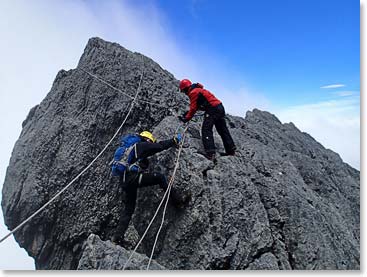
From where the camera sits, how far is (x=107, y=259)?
6.17 meters

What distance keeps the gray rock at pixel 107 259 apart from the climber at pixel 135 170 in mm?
1475

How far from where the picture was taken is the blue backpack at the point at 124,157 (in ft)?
24.9

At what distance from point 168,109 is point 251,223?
4047 mm

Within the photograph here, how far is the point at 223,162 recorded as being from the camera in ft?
27.3

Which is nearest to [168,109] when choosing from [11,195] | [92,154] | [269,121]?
[92,154]

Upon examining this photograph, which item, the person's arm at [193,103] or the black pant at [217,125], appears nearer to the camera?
the black pant at [217,125]

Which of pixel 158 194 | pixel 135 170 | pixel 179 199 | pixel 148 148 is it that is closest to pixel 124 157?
pixel 135 170

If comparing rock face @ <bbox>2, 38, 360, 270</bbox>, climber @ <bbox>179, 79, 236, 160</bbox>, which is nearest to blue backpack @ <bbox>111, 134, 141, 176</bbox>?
rock face @ <bbox>2, 38, 360, 270</bbox>

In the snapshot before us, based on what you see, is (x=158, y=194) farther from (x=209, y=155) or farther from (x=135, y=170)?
(x=209, y=155)

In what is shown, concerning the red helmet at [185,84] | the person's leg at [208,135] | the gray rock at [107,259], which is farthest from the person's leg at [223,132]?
the gray rock at [107,259]

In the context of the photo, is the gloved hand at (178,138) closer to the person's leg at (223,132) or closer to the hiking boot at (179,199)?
the person's leg at (223,132)

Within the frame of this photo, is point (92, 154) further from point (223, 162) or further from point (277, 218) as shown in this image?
point (277, 218)

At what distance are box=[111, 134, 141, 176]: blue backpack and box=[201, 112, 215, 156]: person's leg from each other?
5.35 feet

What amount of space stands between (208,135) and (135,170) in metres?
2.07
